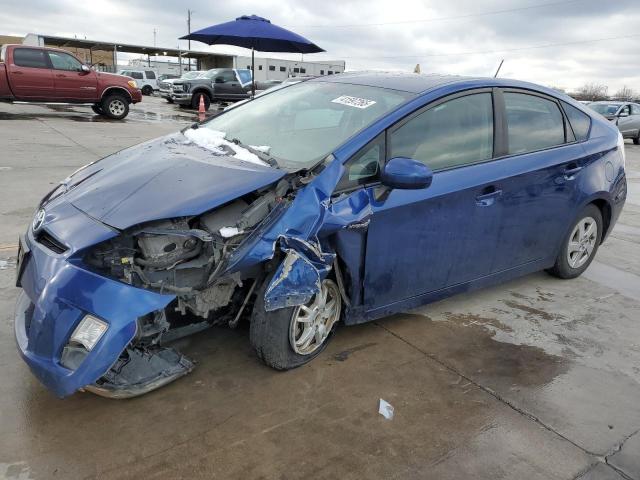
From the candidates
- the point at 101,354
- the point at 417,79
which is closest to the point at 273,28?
the point at 417,79

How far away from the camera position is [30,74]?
45.4 feet

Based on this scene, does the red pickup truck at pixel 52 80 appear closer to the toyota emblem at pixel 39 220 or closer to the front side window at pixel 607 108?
the toyota emblem at pixel 39 220

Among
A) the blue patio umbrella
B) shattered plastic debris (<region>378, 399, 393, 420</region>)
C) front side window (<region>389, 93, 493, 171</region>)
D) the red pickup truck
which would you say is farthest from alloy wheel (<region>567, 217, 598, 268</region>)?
the red pickup truck

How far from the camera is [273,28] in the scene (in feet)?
34.3

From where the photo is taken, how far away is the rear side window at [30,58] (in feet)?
44.9

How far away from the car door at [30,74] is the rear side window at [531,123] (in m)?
14.1

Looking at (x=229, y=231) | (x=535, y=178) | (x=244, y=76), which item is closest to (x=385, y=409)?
(x=229, y=231)

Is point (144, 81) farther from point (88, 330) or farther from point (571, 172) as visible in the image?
point (88, 330)

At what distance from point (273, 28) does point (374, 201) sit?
876cm

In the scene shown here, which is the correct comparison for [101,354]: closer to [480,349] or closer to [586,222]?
[480,349]

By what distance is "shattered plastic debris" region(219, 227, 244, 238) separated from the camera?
243cm

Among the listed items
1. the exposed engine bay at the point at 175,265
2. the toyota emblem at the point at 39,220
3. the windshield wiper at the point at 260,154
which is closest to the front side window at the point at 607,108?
the windshield wiper at the point at 260,154

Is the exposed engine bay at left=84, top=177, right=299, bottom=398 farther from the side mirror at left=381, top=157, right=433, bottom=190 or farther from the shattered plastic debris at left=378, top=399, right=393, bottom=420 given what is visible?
the shattered plastic debris at left=378, top=399, right=393, bottom=420

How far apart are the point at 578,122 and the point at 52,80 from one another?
14.2 m
